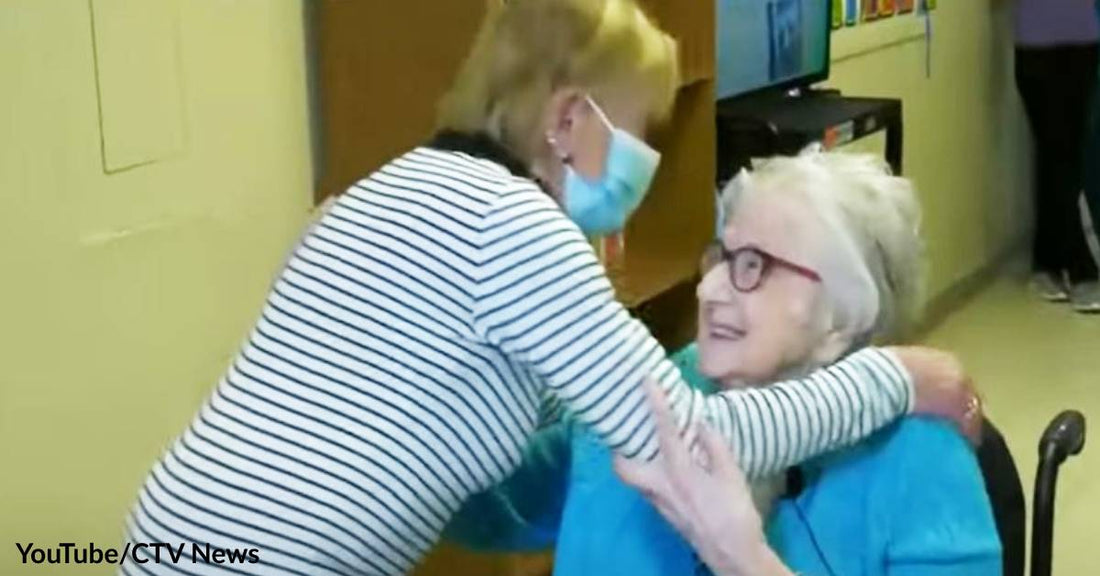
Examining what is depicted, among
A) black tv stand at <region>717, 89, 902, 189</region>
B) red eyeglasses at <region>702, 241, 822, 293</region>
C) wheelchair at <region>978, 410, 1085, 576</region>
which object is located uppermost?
red eyeglasses at <region>702, 241, 822, 293</region>

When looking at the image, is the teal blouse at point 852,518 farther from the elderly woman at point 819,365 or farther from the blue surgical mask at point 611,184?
the blue surgical mask at point 611,184

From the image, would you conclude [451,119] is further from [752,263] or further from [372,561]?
[372,561]

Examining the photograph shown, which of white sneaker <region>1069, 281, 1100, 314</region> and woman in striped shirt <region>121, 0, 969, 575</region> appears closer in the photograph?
woman in striped shirt <region>121, 0, 969, 575</region>

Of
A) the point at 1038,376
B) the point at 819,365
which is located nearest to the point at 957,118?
the point at 1038,376

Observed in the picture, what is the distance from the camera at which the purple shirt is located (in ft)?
19.0

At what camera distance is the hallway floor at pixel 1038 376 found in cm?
402

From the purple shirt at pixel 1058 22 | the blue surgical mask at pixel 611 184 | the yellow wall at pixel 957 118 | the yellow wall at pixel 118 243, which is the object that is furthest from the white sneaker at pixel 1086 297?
the blue surgical mask at pixel 611 184

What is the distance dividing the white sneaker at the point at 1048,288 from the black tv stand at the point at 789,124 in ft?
6.42

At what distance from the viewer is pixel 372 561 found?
5.87 feet

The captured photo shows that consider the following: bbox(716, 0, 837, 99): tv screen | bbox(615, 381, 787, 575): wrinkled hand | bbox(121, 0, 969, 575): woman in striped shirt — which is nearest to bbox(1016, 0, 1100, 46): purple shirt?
bbox(716, 0, 837, 99): tv screen

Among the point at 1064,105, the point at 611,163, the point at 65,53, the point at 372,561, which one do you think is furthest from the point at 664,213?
the point at 1064,105

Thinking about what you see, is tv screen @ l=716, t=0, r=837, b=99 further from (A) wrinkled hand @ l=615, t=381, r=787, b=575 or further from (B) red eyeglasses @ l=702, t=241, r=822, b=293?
(A) wrinkled hand @ l=615, t=381, r=787, b=575

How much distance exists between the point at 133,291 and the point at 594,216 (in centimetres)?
99

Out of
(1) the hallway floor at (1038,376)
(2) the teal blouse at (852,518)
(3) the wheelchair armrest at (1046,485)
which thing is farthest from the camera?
(1) the hallway floor at (1038,376)
